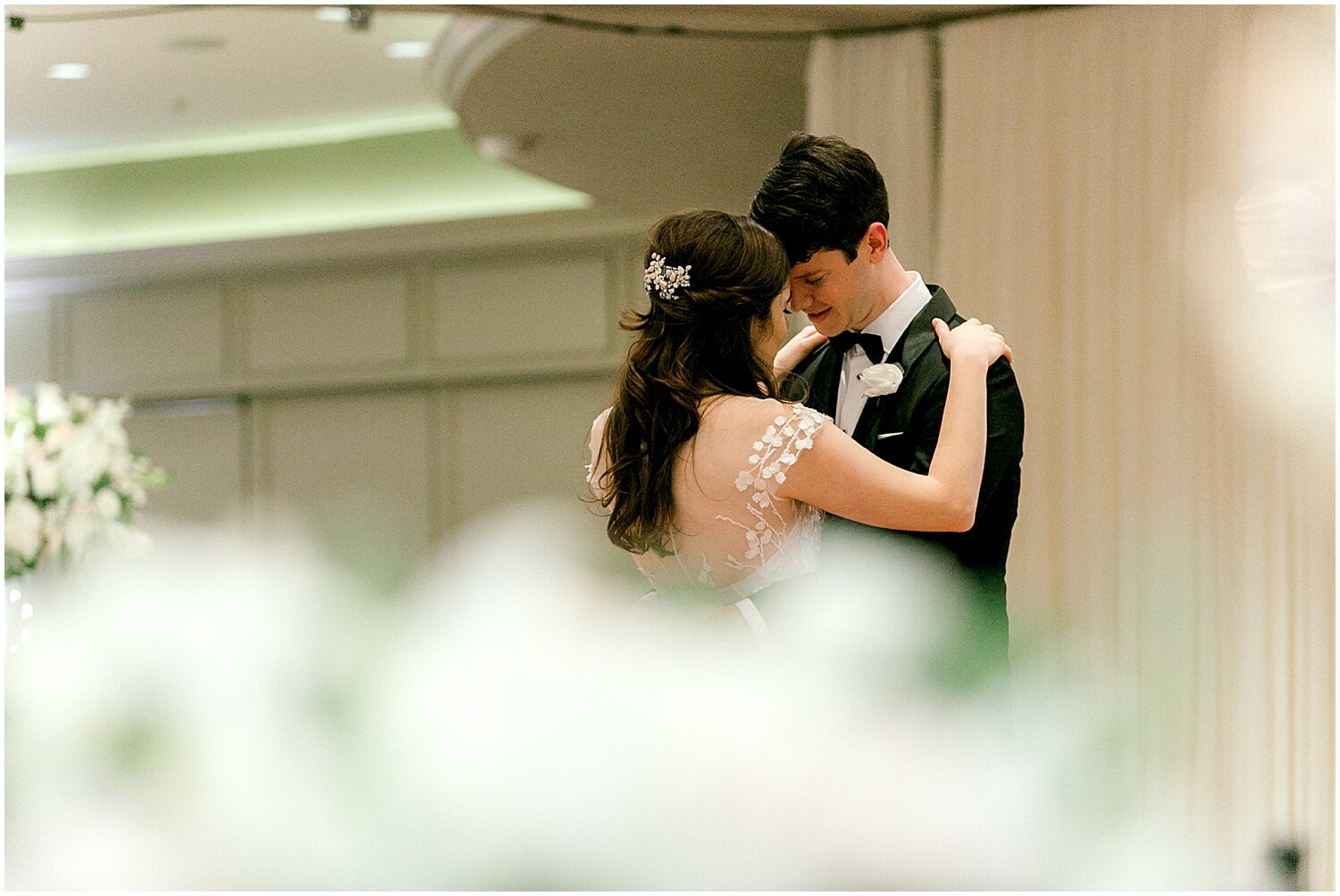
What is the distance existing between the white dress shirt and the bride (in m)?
0.12

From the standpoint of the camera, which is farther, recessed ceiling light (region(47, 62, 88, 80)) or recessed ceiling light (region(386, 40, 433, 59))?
recessed ceiling light (region(47, 62, 88, 80))

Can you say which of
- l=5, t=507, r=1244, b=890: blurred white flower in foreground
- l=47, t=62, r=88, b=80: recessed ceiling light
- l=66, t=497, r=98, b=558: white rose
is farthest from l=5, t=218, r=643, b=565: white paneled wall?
l=5, t=507, r=1244, b=890: blurred white flower in foreground

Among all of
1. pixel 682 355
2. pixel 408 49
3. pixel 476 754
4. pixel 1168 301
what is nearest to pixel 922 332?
pixel 682 355

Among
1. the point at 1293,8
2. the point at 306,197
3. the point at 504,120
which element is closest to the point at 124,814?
the point at 1293,8

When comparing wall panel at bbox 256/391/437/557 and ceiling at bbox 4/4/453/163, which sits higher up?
ceiling at bbox 4/4/453/163

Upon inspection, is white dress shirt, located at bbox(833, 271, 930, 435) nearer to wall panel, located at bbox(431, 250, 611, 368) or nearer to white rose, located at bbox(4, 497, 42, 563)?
white rose, located at bbox(4, 497, 42, 563)

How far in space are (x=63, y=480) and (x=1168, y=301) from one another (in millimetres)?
2150

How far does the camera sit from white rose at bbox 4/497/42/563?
2.53 m

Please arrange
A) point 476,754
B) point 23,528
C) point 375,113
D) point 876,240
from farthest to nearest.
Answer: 1. point 375,113
2. point 23,528
3. point 876,240
4. point 476,754

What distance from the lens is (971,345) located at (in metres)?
1.34

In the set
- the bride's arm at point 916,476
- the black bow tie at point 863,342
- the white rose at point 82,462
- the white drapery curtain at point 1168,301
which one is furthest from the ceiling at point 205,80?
the bride's arm at point 916,476

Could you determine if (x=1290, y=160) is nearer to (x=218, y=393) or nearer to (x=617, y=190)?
(x=617, y=190)

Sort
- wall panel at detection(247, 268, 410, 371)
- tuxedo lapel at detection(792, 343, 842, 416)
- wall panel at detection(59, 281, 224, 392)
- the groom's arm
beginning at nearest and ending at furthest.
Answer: the groom's arm < tuxedo lapel at detection(792, 343, 842, 416) < wall panel at detection(247, 268, 410, 371) < wall panel at detection(59, 281, 224, 392)

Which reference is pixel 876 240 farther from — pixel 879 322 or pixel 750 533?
pixel 750 533
